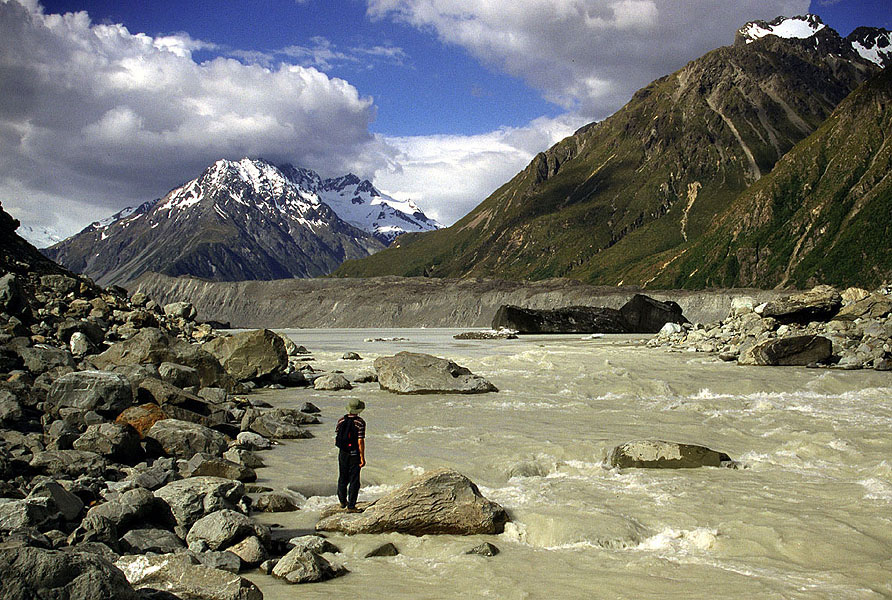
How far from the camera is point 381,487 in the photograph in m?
12.5

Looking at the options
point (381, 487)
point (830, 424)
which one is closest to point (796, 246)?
point (830, 424)

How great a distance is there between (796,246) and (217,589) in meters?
158

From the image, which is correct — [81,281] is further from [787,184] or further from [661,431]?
[787,184]

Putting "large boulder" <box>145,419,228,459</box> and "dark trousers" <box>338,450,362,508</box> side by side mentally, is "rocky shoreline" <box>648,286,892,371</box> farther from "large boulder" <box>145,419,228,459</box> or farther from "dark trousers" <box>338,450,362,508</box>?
"dark trousers" <box>338,450,362,508</box>

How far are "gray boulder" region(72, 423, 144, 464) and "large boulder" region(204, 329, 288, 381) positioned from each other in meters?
15.9

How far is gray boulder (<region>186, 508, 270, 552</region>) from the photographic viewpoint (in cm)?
848

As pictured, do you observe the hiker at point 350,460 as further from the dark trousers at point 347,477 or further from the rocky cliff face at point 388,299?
the rocky cliff face at point 388,299

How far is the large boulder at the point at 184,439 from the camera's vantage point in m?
13.7

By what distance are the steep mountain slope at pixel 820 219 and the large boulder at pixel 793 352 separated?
312ft

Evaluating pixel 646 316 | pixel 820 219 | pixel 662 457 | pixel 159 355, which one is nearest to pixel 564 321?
pixel 646 316

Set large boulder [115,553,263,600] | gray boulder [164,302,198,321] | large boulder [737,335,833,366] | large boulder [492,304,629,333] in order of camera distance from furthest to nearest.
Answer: large boulder [492,304,629,333]
gray boulder [164,302,198,321]
large boulder [737,335,833,366]
large boulder [115,553,263,600]

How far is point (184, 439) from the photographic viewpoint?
1382cm

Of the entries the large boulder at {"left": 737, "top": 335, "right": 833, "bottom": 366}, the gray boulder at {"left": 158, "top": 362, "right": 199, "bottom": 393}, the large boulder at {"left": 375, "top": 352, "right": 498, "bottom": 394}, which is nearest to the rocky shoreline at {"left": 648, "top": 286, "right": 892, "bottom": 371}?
the large boulder at {"left": 737, "top": 335, "right": 833, "bottom": 366}

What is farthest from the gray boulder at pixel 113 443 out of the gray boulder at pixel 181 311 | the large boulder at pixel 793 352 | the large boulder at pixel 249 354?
the gray boulder at pixel 181 311
